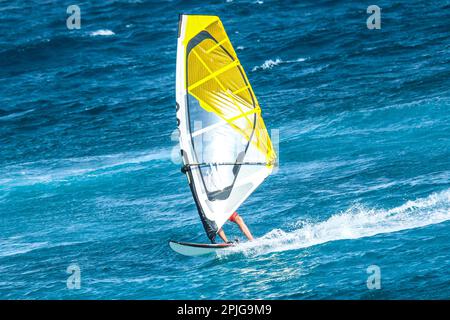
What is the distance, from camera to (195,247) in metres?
28.3

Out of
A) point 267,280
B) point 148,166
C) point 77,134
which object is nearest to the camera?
point 267,280

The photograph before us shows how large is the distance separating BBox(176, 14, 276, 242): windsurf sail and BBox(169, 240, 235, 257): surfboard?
1.83ft

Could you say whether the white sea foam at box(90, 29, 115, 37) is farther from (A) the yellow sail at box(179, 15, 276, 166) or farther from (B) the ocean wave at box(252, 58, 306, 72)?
(A) the yellow sail at box(179, 15, 276, 166)

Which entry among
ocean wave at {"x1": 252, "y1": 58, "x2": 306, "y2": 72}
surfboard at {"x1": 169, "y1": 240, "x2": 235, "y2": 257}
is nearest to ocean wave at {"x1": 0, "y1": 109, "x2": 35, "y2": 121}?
ocean wave at {"x1": 252, "y1": 58, "x2": 306, "y2": 72}

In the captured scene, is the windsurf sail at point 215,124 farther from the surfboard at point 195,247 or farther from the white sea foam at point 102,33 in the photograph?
the white sea foam at point 102,33

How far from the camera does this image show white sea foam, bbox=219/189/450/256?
2969 centimetres

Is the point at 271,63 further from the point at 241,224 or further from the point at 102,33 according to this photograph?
the point at 241,224

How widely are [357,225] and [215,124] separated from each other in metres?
6.47

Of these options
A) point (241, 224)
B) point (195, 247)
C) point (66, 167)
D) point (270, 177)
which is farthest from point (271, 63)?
point (195, 247)

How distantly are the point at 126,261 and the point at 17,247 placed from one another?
5639mm

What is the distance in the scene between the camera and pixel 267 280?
27.3m

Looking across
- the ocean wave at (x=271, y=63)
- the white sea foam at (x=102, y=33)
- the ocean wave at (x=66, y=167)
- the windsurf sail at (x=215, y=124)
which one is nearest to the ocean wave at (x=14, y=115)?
the ocean wave at (x=66, y=167)

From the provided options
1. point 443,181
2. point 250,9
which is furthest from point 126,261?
point 250,9
